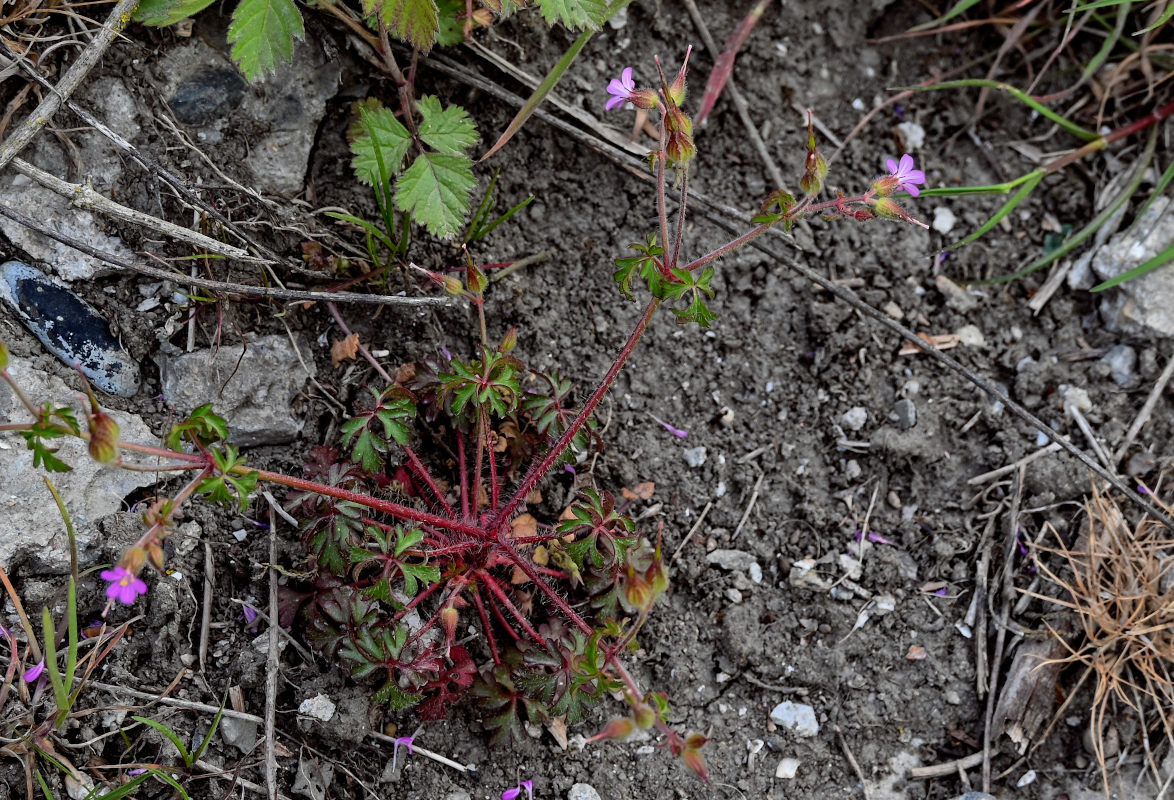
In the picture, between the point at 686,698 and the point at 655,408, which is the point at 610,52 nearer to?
the point at 655,408

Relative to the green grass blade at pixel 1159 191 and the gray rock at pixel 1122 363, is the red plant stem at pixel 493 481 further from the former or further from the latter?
the green grass blade at pixel 1159 191

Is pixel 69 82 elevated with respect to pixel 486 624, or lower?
elevated

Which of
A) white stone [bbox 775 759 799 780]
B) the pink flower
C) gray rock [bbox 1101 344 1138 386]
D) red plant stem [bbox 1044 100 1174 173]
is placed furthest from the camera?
red plant stem [bbox 1044 100 1174 173]

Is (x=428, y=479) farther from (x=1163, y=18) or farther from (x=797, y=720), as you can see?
(x=1163, y=18)

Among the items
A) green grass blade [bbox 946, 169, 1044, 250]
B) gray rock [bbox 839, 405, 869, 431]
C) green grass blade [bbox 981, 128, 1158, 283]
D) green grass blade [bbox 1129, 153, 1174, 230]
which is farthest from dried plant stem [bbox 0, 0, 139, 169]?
green grass blade [bbox 1129, 153, 1174, 230]

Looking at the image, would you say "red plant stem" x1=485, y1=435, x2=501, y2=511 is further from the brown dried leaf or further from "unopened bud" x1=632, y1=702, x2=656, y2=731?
"unopened bud" x1=632, y1=702, x2=656, y2=731

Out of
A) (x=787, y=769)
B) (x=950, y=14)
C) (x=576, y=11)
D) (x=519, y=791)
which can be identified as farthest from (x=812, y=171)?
(x=519, y=791)

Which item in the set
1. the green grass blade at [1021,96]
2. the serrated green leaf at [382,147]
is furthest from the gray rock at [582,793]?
the green grass blade at [1021,96]
